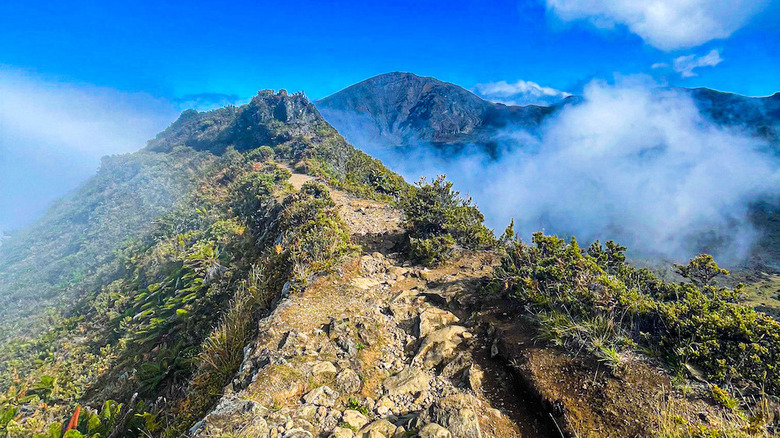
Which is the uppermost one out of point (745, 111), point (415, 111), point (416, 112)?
point (415, 111)

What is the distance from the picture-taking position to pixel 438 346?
19.0 feet

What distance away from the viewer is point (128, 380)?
834cm

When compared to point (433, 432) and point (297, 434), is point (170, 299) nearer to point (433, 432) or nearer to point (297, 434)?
point (297, 434)

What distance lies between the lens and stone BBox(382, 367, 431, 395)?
482cm

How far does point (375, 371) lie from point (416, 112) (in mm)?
98085

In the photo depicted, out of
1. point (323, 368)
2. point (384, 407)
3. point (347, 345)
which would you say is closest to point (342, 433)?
point (384, 407)

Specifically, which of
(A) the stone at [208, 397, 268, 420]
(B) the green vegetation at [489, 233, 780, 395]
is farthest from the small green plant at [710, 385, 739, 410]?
(A) the stone at [208, 397, 268, 420]

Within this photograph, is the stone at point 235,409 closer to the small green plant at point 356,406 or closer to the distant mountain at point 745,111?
the small green plant at point 356,406

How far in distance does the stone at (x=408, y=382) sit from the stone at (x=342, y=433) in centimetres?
107

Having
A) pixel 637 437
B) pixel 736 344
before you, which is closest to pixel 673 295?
pixel 736 344

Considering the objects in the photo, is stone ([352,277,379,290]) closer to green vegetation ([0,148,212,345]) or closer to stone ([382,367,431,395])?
stone ([382,367,431,395])

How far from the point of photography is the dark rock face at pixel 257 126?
38.7m

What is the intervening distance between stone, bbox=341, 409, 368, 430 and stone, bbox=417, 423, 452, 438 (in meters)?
0.83

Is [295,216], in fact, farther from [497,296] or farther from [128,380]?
[497,296]
